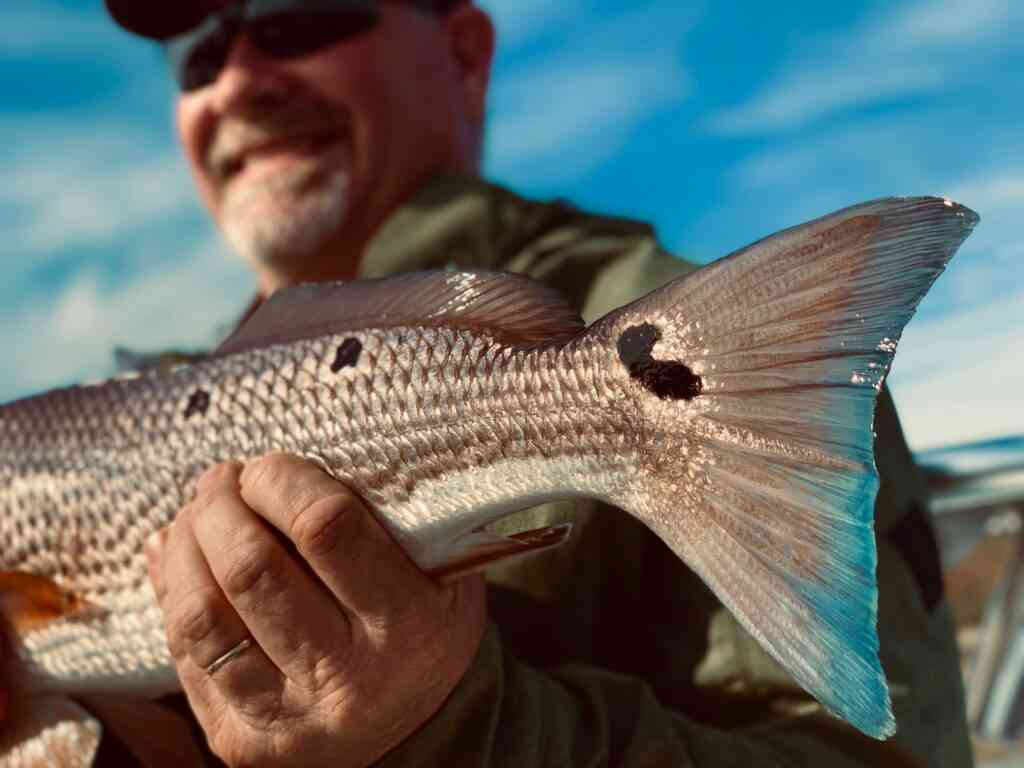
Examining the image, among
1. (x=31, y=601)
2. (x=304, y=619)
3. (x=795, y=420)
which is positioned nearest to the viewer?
(x=795, y=420)

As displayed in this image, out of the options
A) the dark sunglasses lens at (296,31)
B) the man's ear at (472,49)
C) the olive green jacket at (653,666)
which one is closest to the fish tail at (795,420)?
the olive green jacket at (653,666)

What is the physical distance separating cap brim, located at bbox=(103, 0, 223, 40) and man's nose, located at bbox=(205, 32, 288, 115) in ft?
0.71

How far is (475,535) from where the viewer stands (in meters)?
1.55

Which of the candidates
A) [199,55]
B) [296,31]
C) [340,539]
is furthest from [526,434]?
[199,55]

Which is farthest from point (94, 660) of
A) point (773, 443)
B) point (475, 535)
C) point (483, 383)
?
point (773, 443)

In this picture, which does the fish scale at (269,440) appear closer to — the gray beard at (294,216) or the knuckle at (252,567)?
the knuckle at (252,567)

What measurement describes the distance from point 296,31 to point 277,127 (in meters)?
0.35

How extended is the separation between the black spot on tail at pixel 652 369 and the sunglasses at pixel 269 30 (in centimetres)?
265

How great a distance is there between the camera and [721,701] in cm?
216

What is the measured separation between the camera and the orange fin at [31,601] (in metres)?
2.03

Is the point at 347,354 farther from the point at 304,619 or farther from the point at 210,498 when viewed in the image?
the point at 304,619

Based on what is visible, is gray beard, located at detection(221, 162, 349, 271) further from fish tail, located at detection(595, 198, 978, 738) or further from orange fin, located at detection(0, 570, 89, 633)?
fish tail, located at detection(595, 198, 978, 738)

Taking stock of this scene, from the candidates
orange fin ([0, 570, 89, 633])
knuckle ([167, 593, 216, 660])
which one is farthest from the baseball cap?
knuckle ([167, 593, 216, 660])

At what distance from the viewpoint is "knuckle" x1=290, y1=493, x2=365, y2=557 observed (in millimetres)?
1516
